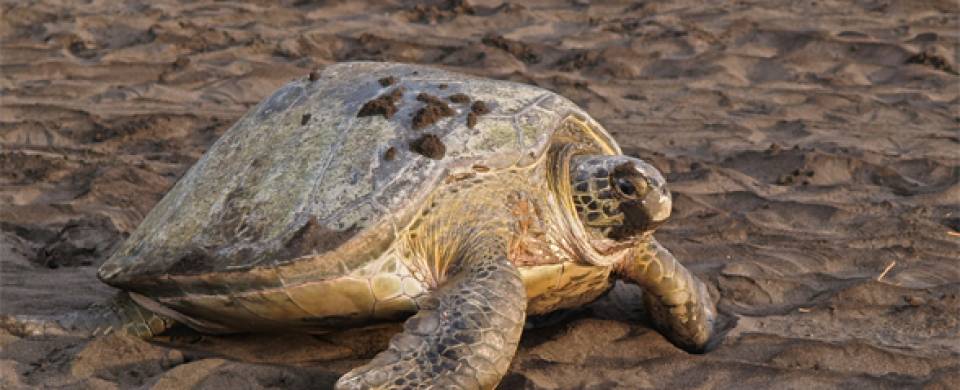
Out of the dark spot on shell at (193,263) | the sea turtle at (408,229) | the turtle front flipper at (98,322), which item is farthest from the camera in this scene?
the turtle front flipper at (98,322)

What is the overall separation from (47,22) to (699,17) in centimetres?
489

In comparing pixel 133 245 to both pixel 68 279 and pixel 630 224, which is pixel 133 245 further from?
pixel 630 224

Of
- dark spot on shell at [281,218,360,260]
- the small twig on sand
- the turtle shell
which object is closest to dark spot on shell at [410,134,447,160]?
the turtle shell

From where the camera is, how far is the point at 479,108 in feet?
11.1

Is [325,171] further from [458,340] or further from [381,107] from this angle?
[458,340]

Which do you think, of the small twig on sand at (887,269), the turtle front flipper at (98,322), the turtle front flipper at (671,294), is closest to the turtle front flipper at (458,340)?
the turtle front flipper at (671,294)

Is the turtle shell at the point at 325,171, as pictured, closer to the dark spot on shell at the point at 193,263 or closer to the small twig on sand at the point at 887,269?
the dark spot on shell at the point at 193,263

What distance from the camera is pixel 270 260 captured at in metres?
3.03

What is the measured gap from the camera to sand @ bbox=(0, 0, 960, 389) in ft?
10.7

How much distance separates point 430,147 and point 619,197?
65cm

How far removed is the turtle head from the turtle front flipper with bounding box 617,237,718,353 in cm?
15

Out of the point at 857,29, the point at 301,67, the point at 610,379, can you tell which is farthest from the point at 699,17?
the point at 610,379

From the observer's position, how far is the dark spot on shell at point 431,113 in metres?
3.29

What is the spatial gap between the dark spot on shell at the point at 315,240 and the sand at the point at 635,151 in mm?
376
